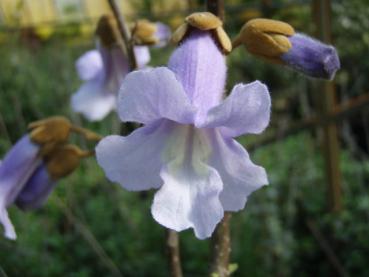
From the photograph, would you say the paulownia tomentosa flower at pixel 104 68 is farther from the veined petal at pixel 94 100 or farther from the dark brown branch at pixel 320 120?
the dark brown branch at pixel 320 120

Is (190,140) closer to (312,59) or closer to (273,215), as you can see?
(312,59)

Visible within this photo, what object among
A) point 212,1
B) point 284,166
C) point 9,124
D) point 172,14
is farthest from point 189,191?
point 9,124

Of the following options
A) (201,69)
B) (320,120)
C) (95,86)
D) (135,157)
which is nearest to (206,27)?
(201,69)

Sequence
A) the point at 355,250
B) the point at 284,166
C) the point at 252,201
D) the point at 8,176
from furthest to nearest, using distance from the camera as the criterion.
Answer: the point at 284,166
the point at 252,201
the point at 355,250
the point at 8,176

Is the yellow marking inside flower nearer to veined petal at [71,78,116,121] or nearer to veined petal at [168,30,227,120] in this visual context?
veined petal at [168,30,227,120]

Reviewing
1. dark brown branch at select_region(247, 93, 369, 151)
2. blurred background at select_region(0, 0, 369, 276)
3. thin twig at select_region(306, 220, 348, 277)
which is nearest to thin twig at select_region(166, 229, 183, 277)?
thin twig at select_region(306, 220, 348, 277)

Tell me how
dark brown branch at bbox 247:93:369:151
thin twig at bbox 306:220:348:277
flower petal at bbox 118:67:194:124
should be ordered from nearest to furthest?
flower petal at bbox 118:67:194:124, thin twig at bbox 306:220:348:277, dark brown branch at bbox 247:93:369:151

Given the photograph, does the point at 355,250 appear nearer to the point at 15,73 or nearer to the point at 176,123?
the point at 176,123
